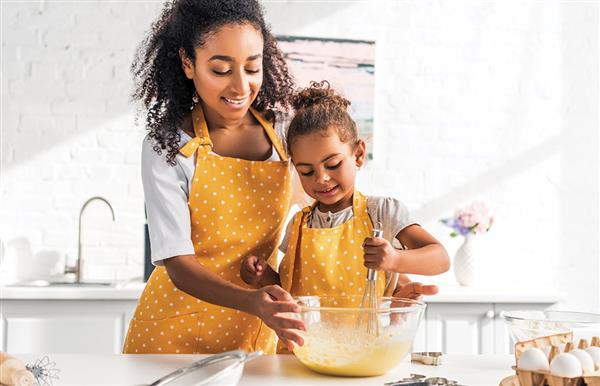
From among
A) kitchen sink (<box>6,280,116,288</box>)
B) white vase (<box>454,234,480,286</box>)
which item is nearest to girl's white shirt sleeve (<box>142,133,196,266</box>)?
kitchen sink (<box>6,280,116,288</box>)

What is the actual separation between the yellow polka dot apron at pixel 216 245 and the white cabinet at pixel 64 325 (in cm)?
144

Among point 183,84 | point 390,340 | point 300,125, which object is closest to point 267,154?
point 300,125

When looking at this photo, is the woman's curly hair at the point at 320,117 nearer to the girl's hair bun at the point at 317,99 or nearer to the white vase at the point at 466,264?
the girl's hair bun at the point at 317,99

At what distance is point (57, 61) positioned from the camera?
3.63 metres

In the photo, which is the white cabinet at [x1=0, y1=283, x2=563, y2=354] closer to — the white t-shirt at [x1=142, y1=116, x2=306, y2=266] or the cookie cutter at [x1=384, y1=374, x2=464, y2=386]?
the white t-shirt at [x1=142, y1=116, x2=306, y2=266]

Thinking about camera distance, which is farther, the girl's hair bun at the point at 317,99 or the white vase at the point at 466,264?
the white vase at the point at 466,264

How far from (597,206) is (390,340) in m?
3.04

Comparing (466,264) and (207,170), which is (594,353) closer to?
(207,170)

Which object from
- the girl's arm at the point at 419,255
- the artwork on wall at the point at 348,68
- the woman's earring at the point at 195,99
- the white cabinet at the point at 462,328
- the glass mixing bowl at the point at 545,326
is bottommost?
the white cabinet at the point at 462,328

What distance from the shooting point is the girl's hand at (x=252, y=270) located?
162 cm

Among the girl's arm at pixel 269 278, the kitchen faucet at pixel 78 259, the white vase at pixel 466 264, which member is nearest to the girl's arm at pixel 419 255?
the girl's arm at pixel 269 278

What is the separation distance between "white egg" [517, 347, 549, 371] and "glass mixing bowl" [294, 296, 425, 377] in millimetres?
245

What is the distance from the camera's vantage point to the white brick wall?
362cm

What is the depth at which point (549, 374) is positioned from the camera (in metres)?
1.08
